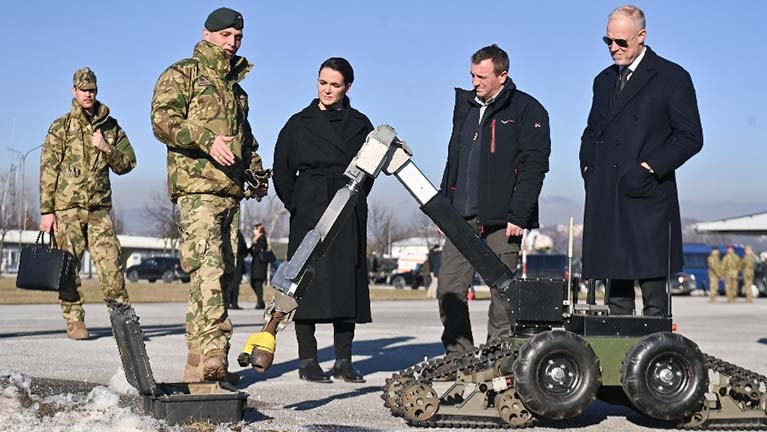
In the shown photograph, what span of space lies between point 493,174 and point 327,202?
1.22 meters

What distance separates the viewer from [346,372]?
850cm

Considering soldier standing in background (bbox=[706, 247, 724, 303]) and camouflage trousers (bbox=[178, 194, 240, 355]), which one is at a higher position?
soldier standing in background (bbox=[706, 247, 724, 303])

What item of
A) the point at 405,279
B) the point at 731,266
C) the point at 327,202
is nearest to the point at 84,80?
the point at 327,202

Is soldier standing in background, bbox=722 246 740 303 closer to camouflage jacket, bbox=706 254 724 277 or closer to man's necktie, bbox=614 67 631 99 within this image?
camouflage jacket, bbox=706 254 724 277

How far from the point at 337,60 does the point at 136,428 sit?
13.2 feet

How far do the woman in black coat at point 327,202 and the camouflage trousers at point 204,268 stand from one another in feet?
4.07

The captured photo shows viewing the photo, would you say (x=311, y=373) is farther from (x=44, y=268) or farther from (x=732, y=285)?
(x=732, y=285)

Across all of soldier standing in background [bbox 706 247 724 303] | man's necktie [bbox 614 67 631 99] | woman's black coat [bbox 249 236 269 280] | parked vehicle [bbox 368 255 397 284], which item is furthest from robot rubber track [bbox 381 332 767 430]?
parked vehicle [bbox 368 255 397 284]

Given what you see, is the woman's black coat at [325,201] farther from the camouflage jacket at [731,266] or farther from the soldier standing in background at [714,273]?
the camouflage jacket at [731,266]

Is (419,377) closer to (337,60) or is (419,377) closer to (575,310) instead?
(575,310)

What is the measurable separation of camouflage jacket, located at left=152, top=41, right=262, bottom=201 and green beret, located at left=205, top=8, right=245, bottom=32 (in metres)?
0.12

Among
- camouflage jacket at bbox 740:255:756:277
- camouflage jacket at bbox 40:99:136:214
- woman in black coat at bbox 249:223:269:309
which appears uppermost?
camouflage jacket at bbox 740:255:756:277

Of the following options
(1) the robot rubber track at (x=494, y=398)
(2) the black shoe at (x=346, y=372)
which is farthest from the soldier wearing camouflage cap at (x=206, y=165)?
(1) the robot rubber track at (x=494, y=398)

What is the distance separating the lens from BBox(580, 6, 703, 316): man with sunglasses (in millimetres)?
6719
